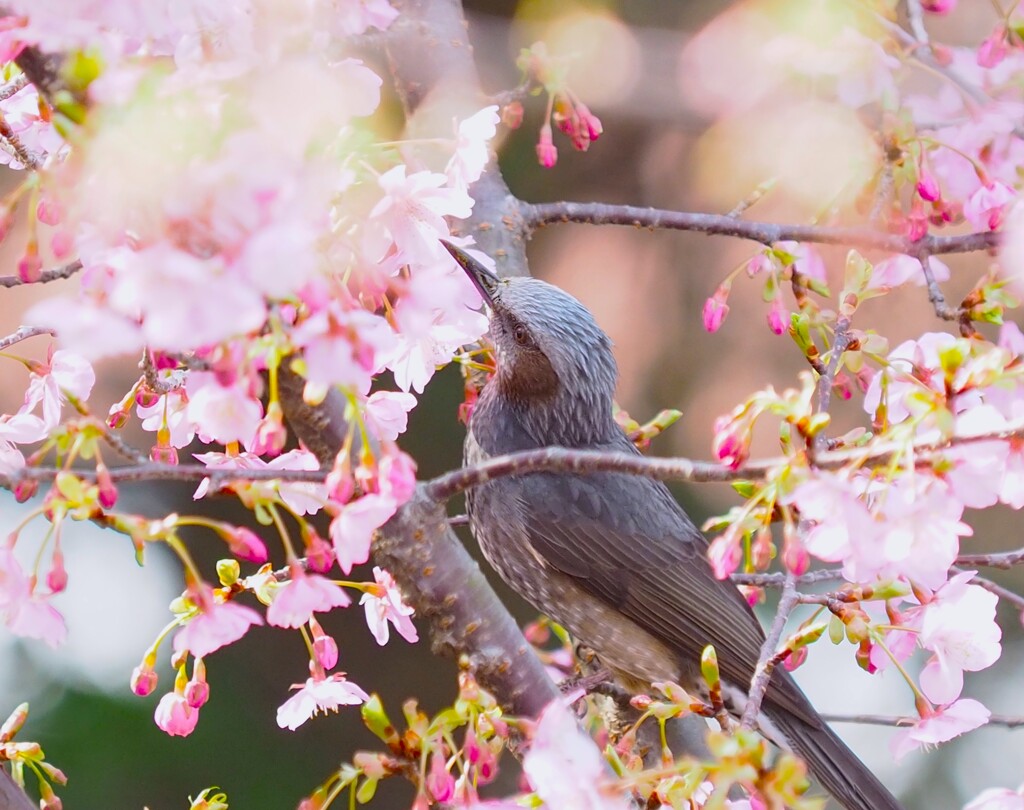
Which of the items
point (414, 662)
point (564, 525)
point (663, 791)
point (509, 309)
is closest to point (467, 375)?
point (509, 309)

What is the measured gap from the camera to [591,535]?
7.93ft

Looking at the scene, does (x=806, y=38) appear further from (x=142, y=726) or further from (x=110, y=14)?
(x=142, y=726)

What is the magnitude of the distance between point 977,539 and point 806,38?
9.56ft

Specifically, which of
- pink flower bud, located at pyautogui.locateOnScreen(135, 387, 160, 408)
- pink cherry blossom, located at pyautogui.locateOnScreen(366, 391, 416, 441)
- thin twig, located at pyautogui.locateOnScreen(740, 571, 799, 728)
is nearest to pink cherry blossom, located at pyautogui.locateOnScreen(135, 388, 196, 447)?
pink flower bud, located at pyautogui.locateOnScreen(135, 387, 160, 408)

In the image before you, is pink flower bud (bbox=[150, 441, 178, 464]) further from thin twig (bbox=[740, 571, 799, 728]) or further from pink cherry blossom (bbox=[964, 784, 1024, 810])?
pink cherry blossom (bbox=[964, 784, 1024, 810])

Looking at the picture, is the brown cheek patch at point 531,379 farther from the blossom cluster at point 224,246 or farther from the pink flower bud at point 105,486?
the pink flower bud at point 105,486

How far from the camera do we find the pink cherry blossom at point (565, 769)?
3.20ft

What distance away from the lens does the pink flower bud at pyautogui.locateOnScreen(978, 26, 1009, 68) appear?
5.05 feet

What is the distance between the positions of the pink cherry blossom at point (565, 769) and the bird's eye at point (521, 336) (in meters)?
1.44

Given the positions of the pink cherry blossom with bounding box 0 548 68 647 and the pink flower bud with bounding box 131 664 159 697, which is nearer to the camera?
the pink cherry blossom with bounding box 0 548 68 647

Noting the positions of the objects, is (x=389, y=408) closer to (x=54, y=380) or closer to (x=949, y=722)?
(x=54, y=380)

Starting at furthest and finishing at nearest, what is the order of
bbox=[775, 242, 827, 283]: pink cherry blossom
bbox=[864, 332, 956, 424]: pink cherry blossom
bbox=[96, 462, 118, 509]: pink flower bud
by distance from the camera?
bbox=[775, 242, 827, 283]: pink cherry blossom
bbox=[864, 332, 956, 424]: pink cherry blossom
bbox=[96, 462, 118, 509]: pink flower bud

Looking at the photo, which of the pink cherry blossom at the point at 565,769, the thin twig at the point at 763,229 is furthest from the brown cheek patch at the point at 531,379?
the pink cherry blossom at the point at 565,769

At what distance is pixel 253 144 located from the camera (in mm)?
811
